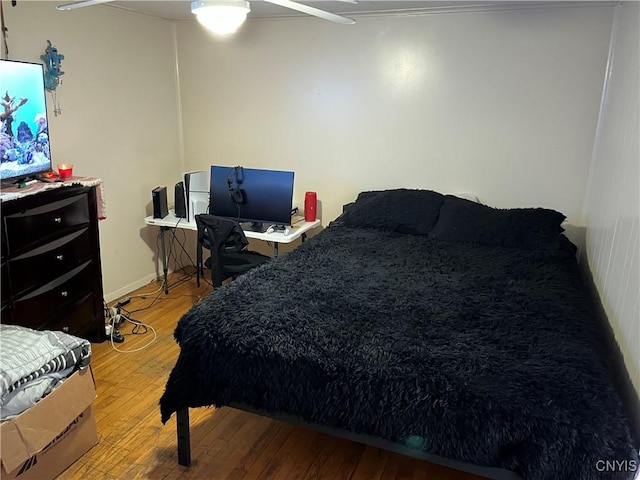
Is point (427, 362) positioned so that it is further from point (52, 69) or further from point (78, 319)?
point (52, 69)

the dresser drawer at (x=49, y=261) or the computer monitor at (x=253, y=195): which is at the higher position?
the computer monitor at (x=253, y=195)

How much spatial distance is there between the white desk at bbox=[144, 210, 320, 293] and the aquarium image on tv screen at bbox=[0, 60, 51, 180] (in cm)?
108

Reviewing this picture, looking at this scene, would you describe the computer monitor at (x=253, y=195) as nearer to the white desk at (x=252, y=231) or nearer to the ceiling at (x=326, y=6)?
the white desk at (x=252, y=231)

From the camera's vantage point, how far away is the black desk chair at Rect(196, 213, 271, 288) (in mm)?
3215

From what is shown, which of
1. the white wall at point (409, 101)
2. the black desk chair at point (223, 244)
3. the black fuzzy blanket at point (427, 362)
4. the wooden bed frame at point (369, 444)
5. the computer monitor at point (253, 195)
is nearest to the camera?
the black fuzzy blanket at point (427, 362)

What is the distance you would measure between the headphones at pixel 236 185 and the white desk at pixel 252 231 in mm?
253

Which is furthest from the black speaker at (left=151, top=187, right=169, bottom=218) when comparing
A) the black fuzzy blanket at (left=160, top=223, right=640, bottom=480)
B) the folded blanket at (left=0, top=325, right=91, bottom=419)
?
the folded blanket at (left=0, top=325, right=91, bottom=419)

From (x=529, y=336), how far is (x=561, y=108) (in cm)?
202

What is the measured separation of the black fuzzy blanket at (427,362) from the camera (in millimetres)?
1570

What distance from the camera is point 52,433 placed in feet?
6.33

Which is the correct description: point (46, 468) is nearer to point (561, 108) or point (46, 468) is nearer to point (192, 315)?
point (192, 315)

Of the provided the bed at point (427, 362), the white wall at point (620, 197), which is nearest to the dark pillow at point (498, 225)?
the white wall at point (620, 197)

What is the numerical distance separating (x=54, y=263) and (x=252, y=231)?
129cm

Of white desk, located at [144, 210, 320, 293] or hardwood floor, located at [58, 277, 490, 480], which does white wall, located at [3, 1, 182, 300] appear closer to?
white desk, located at [144, 210, 320, 293]
